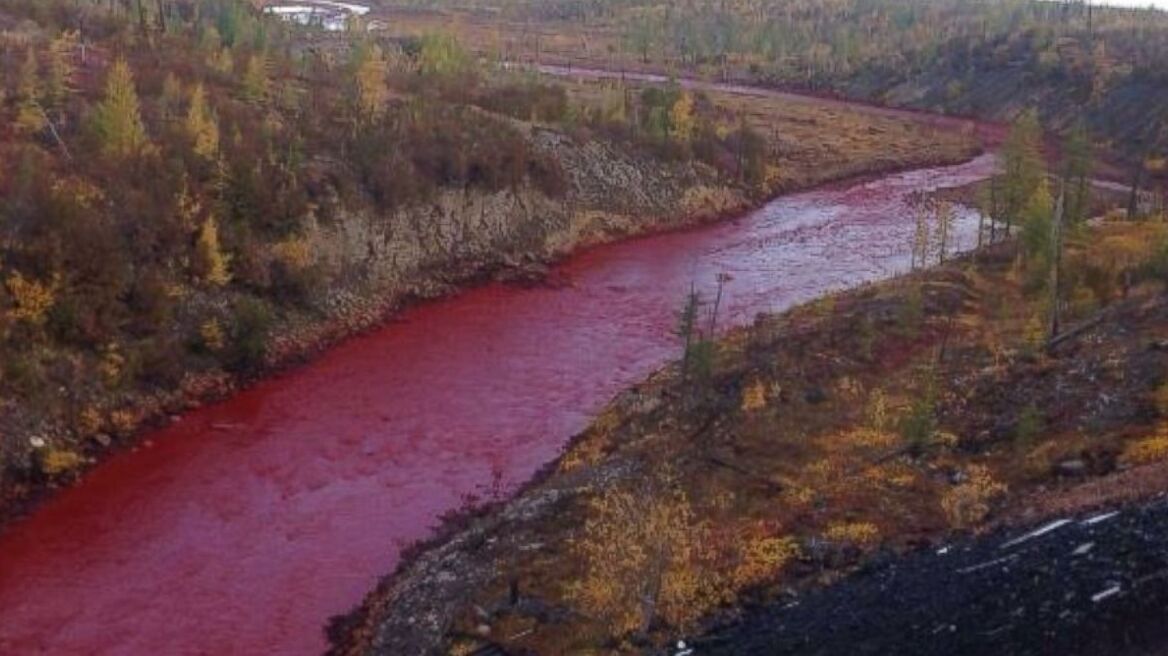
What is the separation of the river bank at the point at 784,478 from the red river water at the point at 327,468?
1.83 metres

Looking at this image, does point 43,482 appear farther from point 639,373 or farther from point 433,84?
point 433,84

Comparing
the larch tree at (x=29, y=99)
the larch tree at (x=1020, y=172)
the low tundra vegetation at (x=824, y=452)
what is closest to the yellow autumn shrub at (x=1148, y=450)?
the low tundra vegetation at (x=824, y=452)

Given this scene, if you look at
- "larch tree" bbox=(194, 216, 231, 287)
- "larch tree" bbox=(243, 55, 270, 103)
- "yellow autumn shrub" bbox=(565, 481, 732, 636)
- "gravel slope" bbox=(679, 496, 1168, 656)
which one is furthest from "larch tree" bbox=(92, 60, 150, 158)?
"gravel slope" bbox=(679, 496, 1168, 656)

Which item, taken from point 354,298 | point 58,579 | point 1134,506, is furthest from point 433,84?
point 1134,506

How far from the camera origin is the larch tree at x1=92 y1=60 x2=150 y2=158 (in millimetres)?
44562

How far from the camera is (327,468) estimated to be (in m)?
35.2

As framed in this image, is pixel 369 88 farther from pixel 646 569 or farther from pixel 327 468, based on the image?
pixel 646 569

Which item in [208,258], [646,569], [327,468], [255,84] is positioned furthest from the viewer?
[255,84]

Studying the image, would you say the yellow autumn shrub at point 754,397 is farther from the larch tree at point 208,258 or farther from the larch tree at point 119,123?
the larch tree at point 119,123

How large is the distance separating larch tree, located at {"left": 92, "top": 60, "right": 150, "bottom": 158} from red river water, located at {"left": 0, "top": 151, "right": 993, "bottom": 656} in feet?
→ 34.8

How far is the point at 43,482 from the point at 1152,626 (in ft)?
90.2

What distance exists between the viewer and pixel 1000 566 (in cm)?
2162

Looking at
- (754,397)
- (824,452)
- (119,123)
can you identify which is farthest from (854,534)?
(119,123)

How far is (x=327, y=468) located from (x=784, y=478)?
13356mm
